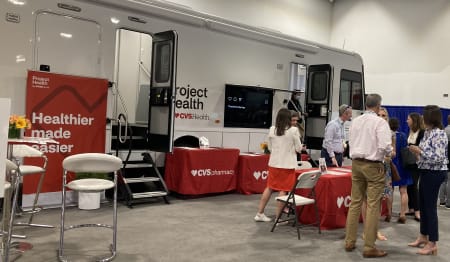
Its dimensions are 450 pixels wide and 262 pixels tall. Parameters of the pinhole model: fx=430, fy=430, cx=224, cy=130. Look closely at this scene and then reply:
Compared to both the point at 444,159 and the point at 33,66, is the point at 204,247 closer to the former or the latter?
the point at 444,159

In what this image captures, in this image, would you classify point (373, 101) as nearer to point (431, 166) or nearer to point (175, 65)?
point (431, 166)

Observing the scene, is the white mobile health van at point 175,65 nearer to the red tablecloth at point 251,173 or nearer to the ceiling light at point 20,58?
the ceiling light at point 20,58

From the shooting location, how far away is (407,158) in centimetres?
508

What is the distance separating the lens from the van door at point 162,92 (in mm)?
5719

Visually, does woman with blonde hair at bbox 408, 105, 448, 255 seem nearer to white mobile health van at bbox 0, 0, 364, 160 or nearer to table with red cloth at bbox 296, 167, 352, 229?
table with red cloth at bbox 296, 167, 352, 229

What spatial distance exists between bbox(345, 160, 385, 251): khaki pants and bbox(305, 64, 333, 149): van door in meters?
3.98

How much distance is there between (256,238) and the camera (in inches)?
172

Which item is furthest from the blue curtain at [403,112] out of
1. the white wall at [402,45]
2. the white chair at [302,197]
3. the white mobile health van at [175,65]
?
the white chair at [302,197]

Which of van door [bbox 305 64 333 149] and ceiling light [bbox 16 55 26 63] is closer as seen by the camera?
ceiling light [bbox 16 55 26 63]

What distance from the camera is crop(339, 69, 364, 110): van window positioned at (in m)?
8.73

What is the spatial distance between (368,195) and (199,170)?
288 cm

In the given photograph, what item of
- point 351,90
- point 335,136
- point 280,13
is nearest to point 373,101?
point 335,136

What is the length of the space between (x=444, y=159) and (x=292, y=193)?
1457 mm

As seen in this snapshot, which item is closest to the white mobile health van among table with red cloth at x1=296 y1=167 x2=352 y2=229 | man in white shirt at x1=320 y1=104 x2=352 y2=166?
man in white shirt at x1=320 y1=104 x2=352 y2=166
